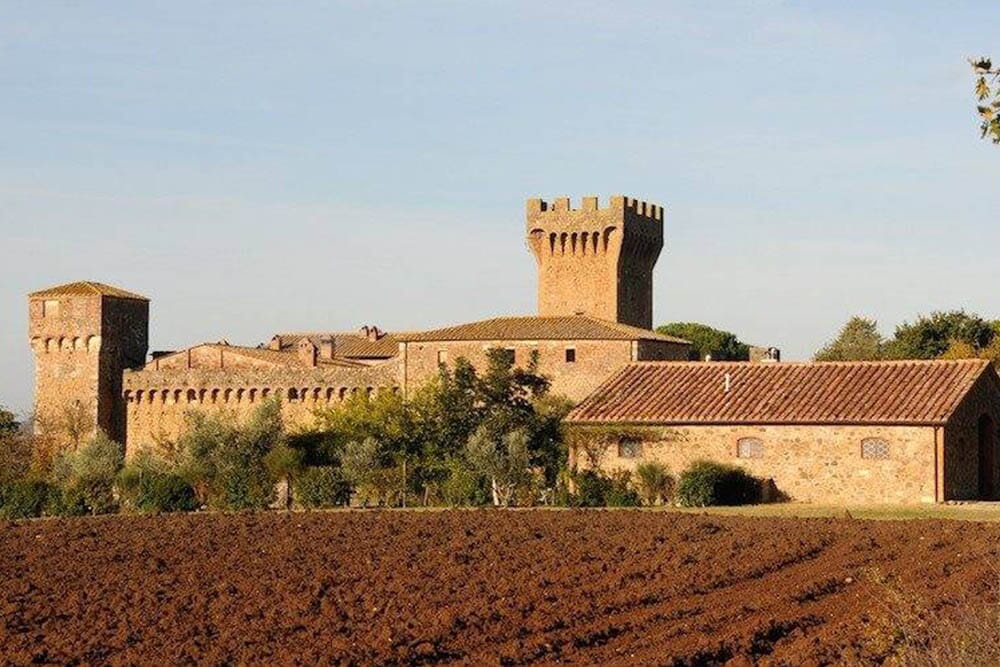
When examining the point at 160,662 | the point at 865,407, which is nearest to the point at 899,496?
the point at 865,407

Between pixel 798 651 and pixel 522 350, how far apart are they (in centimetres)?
3774

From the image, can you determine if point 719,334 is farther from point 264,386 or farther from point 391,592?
point 391,592

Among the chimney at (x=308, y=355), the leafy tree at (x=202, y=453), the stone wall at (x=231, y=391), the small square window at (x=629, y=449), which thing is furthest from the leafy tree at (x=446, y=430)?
the chimney at (x=308, y=355)

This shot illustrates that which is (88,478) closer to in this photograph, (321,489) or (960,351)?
(321,489)

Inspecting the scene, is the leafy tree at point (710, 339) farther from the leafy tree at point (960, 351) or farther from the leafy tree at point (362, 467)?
the leafy tree at point (362, 467)

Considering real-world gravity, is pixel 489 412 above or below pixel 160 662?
above

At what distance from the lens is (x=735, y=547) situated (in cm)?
3064

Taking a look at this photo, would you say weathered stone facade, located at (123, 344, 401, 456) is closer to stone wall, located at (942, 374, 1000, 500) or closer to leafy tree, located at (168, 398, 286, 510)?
leafy tree, located at (168, 398, 286, 510)

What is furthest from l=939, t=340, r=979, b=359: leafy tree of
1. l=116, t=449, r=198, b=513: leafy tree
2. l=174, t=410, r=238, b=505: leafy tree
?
l=116, t=449, r=198, b=513: leafy tree

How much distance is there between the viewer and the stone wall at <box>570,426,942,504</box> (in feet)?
140

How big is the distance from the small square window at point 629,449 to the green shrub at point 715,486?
1.75 metres

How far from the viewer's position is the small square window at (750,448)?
44.6 meters

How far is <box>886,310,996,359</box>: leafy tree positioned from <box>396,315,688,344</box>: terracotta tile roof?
19.9m

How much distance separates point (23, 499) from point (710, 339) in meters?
57.5
